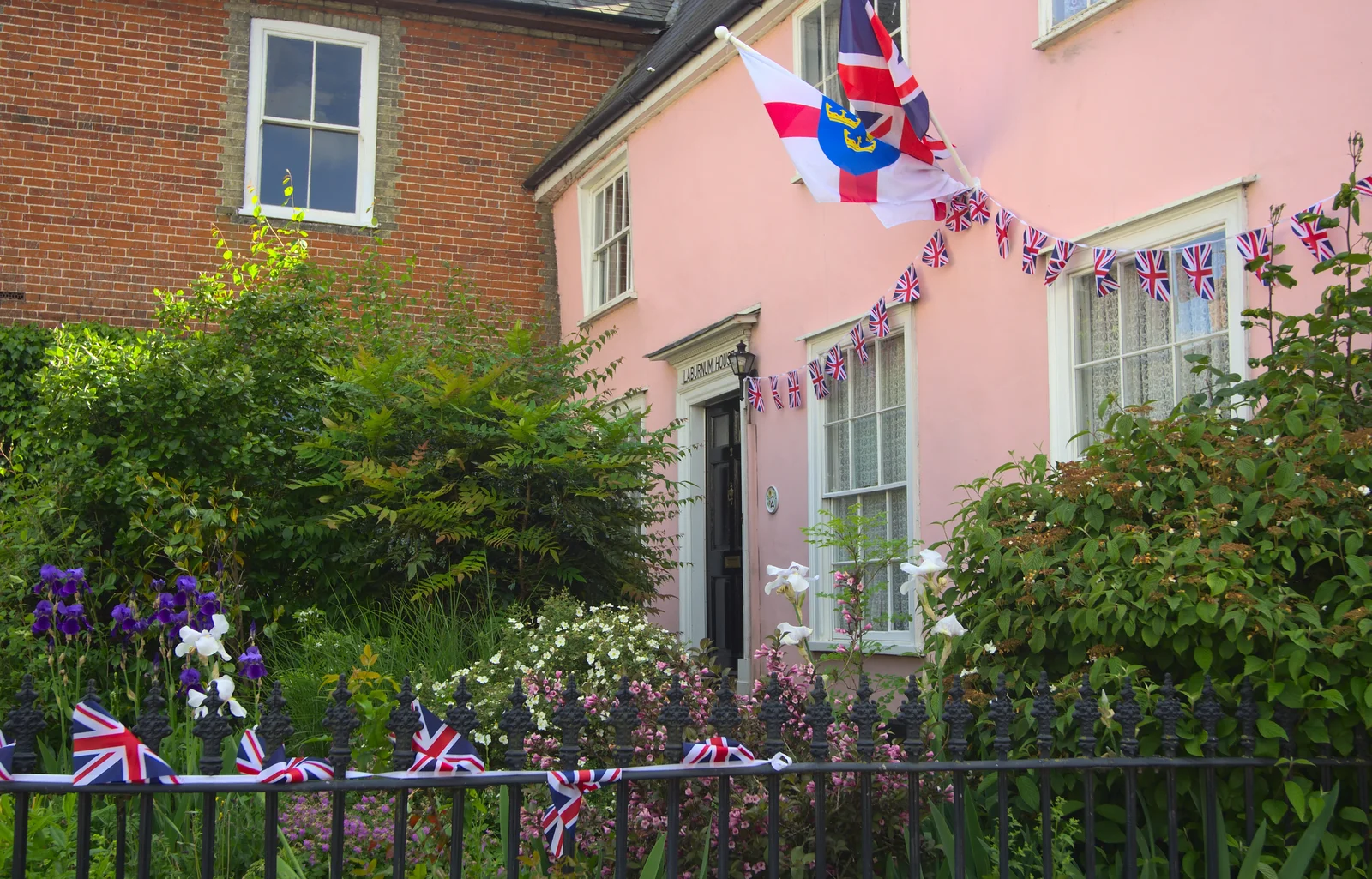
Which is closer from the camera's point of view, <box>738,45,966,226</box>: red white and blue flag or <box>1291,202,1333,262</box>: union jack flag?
<box>1291,202,1333,262</box>: union jack flag

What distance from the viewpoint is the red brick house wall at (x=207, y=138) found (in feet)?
39.7

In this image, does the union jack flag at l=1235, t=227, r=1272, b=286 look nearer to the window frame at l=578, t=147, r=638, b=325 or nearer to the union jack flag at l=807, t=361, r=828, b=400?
the union jack flag at l=807, t=361, r=828, b=400

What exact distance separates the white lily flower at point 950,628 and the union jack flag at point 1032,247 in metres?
3.18

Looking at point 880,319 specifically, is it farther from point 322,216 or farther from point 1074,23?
point 322,216

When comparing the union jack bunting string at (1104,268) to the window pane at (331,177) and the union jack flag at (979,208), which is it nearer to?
the union jack flag at (979,208)

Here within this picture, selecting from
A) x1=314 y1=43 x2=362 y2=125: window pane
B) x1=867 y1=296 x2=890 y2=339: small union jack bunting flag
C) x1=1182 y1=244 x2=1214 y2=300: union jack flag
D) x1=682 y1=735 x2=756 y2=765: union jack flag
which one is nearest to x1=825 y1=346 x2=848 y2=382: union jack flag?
x1=867 y1=296 x2=890 y2=339: small union jack bunting flag

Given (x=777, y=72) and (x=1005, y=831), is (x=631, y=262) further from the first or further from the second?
(x=1005, y=831)

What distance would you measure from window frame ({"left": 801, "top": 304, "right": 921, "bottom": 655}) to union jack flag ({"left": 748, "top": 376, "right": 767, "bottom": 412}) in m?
0.58

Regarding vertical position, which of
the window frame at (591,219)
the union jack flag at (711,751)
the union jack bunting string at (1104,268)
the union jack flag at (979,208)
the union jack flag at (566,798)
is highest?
the window frame at (591,219)

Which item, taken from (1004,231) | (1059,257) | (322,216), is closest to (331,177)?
(322,216)

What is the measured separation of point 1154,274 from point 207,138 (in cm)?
1004

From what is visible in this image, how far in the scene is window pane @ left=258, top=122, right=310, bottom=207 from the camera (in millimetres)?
12891

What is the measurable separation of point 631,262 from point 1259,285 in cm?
734

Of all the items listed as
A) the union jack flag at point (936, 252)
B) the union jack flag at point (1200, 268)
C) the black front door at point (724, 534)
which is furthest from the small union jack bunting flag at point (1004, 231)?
the black front door at point (724, 534)
